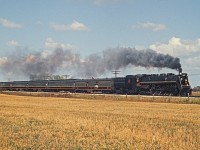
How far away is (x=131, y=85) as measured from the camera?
221 feet

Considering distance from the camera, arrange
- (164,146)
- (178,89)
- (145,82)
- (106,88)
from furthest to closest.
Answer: (106,88) < (145,82) < (178,89) < (164,146)

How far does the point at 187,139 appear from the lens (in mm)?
17422

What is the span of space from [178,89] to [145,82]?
243 inches

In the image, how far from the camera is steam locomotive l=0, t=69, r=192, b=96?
59812 mm

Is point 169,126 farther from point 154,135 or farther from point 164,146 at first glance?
point 164,146

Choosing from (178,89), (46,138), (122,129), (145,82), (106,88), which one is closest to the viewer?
(46,138)

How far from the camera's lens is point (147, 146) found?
50.9ft

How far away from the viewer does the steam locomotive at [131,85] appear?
59.8m

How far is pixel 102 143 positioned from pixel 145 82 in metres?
48.0

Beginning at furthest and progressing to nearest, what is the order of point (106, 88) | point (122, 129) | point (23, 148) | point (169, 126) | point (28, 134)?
Result: point (106, 88) → point (169, 126) → point (122, 129) → point (28, 134) → point (23, 148)

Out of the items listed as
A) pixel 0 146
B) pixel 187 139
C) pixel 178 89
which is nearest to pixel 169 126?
pixel 187 139

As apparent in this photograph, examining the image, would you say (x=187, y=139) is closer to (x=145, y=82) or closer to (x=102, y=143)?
(x=102, y=143)

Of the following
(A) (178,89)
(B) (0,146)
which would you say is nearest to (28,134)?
(B) (0,146)

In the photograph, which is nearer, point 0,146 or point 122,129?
point 0,146
